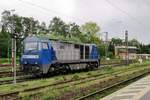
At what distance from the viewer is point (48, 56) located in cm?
3419

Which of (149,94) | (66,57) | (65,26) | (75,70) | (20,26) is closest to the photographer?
(149,94)

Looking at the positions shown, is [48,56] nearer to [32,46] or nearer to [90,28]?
[32,46]

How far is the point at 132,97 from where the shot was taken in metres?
19.7

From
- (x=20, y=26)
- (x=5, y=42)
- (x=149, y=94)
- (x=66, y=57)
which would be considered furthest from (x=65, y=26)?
(x=149, y=94)

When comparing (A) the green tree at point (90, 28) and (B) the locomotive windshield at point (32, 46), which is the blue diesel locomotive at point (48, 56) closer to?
(B) the locomotive windshield at point (32, 46)

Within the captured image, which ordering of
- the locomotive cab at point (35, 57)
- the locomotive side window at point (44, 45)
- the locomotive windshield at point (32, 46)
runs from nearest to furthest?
the locomotive cab at point (35, 57) < the locomotive windshield at point (32, 46) < the locomotive side window at point (44, 45)

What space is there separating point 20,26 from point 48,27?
56.6 ft

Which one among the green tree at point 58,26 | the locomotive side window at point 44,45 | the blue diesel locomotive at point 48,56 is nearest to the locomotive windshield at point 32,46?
the blue diesel locomotive at point 48,56

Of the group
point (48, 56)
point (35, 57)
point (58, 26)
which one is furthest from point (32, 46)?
point (58, 26)

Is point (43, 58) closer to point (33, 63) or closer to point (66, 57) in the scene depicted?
point (33, 63)

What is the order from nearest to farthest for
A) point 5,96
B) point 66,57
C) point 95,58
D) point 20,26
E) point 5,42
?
point 5,96 → point 66,57 → point 95,58 → point 5,42 → point 20,26

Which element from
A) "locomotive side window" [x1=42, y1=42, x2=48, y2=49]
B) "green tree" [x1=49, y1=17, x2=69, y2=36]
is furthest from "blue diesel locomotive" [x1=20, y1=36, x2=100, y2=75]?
"green tree" [x1=49, y1=17, x2=69, y2=36]

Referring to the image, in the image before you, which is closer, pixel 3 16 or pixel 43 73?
pixel 43 73

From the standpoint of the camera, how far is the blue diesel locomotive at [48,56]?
33406mm
